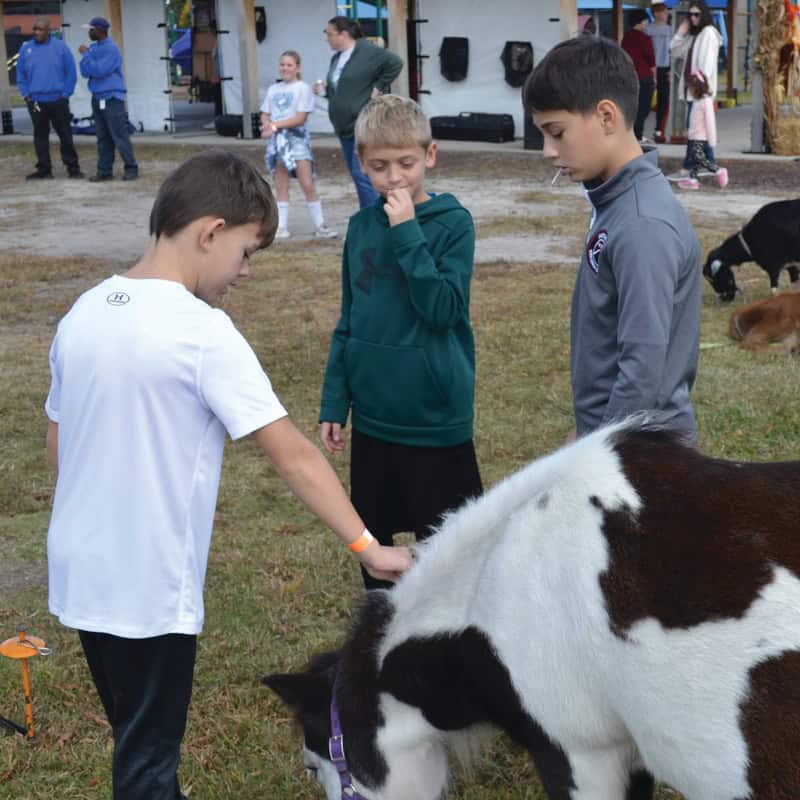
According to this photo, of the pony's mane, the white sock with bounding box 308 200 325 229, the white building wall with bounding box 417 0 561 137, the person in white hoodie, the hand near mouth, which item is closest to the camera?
the pony's mane

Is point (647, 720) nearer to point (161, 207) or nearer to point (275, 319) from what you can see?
point (161, 207)

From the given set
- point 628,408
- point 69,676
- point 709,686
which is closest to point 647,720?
point 709,686

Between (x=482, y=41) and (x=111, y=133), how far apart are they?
7017mm

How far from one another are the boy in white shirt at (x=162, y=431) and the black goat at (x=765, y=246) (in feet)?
23.1

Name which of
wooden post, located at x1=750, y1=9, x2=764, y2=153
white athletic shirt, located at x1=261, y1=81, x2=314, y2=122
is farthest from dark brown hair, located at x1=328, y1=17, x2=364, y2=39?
wooden post, located at x1=750, y1=9, x2=764, y2=153

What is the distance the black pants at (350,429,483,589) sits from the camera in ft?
11.8

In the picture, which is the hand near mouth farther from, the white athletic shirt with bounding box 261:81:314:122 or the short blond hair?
the white athletic shirt with bounding box 261:81:314:122

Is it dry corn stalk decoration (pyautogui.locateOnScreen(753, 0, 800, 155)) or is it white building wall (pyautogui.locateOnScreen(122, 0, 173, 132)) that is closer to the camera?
dry corn stalk decoration (pyautogui.locateOnScreen(753, 0, 800, 155))

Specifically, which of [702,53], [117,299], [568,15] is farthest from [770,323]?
[568,15]

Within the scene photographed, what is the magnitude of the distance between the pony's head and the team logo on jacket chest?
100 centimetres

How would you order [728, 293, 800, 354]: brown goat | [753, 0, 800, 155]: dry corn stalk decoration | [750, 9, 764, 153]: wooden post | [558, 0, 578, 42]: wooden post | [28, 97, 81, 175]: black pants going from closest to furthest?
[728, 293, 800, 354]: brown goat
[753, 0, 800, 155]: dry corn stalk decoration
[750, 9, 764, 153]: wooden post
[28, 97, 81, 175]: black pants
[558, 0, 578, 42]: wooden post

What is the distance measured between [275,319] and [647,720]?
6929 mm

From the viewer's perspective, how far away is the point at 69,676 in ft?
13.1

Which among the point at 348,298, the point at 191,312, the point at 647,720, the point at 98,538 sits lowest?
the point at 647,720
